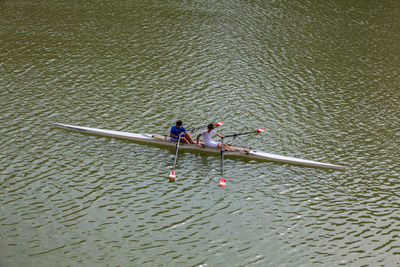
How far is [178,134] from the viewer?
17047 millimetres

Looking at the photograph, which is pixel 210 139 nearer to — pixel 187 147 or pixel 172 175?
pixel 187 147

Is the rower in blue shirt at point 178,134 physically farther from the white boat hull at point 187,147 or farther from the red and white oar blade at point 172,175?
the red and white oar blade at point 172,175

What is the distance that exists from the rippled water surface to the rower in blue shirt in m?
0.70

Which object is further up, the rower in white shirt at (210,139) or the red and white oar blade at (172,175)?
the rower in white shirt at (210,139)

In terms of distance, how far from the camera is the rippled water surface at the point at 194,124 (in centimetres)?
1261

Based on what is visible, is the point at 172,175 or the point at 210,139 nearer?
the point at 172,175

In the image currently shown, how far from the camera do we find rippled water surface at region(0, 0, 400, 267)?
1261 centimetres

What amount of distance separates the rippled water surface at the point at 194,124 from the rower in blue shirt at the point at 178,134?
0.70 metres

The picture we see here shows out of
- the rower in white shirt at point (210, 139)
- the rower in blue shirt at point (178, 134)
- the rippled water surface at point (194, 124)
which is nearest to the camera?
the rippled water surface at point (194, 124)

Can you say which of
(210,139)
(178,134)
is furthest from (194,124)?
(210,139)

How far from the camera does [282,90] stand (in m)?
22.7

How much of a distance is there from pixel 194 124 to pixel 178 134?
2059 millimetres

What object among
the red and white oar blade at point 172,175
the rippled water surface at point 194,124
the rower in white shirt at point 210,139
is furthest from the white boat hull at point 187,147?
the red and white oar blade at point 172,175

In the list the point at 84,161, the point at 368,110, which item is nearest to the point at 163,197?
the point at 84,161
